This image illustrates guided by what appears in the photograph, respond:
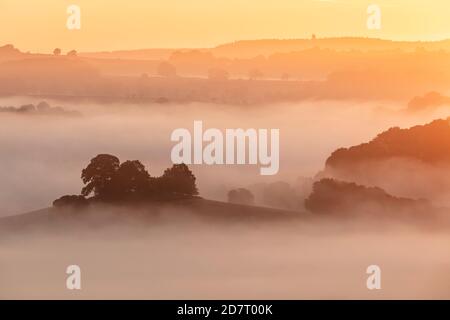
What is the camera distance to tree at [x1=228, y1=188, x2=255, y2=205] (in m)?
3.79

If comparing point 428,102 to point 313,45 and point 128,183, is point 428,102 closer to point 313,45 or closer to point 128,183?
point 313,45

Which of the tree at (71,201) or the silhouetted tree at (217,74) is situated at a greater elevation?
the silhouetted tree at (217,74)

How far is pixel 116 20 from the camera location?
12.4 ft

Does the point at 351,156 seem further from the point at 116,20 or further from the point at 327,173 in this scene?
the point at 116,20

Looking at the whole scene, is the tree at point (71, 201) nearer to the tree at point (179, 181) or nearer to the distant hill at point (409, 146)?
the tree at point (179, 181)

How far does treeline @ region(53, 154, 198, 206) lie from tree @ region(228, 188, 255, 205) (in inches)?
6.7

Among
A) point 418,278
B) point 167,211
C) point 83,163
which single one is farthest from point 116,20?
point 418,278

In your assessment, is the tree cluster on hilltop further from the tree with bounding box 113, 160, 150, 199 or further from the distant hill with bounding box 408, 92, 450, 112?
the tree with bounding box 113, 160, 150, 199

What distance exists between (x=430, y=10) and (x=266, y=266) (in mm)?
1456

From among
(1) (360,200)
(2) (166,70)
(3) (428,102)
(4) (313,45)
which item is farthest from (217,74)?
(3) (428,102)

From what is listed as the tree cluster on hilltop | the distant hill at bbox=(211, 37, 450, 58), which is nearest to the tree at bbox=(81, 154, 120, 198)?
the distant hill at bbox=(211, 37, 450, 58)

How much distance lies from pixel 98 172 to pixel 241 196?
682 mm

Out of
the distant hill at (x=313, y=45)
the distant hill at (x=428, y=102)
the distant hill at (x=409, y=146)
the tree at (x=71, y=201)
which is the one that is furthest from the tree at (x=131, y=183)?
the distant hill at (x=428, y=102)

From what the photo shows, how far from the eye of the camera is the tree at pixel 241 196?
149 inches
